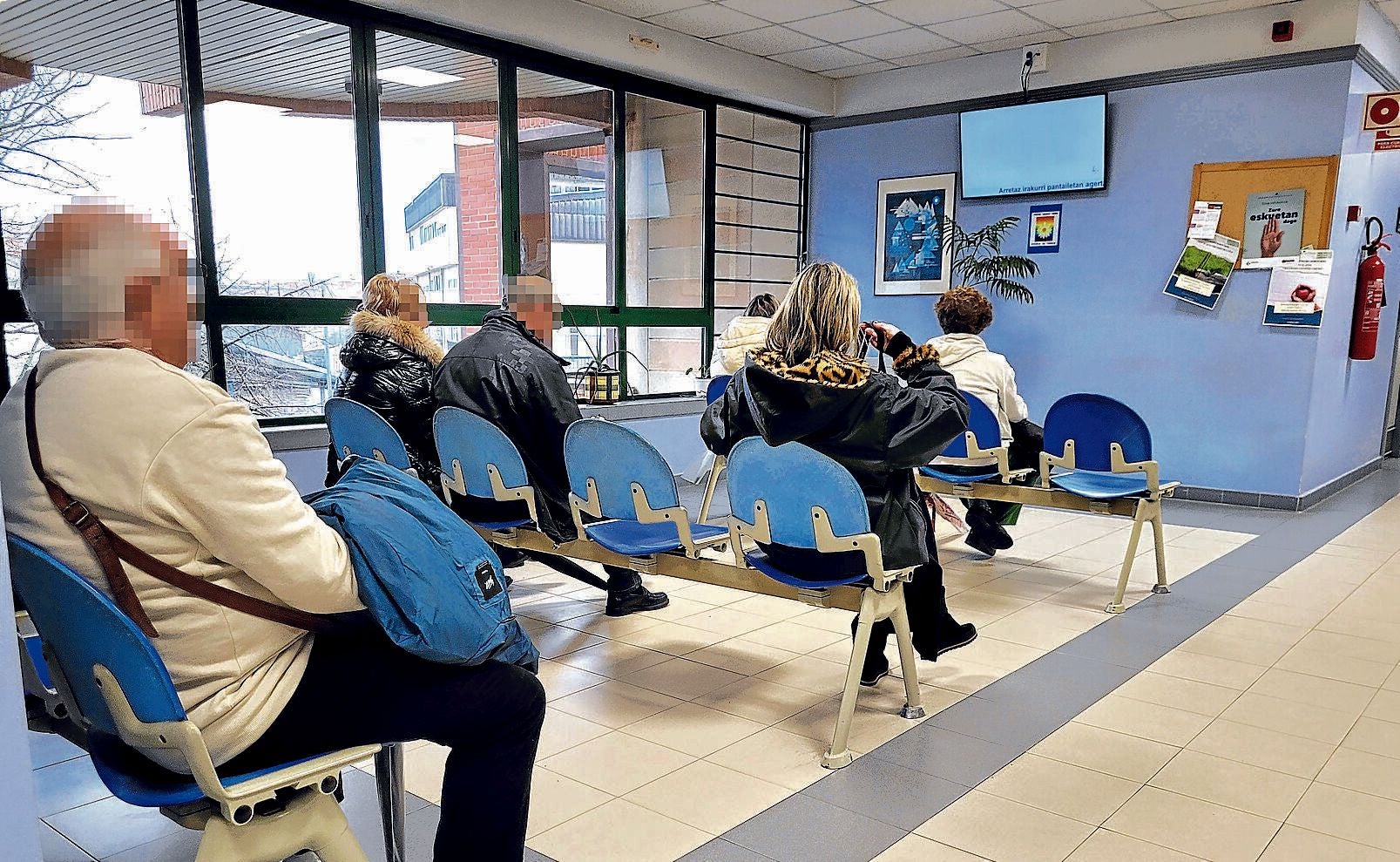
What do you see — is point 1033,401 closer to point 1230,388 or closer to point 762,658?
point 1230,388

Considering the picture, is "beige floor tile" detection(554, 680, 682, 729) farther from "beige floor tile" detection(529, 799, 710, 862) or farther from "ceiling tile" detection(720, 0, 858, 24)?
"ceiling tile" detection(720, 0, 858, 24)

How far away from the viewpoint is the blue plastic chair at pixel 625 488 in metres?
2.69

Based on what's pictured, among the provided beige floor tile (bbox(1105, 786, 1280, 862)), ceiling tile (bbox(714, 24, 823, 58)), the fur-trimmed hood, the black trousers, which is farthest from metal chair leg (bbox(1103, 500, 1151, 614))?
ceiling tile (bbox(714, 24, 823, 58))

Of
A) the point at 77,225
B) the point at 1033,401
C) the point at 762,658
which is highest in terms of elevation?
the point at 77,225

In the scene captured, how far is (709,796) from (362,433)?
187cm

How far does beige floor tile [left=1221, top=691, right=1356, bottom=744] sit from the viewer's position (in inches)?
103

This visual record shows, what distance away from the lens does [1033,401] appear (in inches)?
263

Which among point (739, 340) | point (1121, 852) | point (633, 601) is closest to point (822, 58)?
point (739, 340)

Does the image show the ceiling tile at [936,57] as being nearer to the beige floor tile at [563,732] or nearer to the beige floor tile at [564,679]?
the beige floor tile at [564,679]

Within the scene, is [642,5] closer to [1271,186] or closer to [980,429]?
[980,429]

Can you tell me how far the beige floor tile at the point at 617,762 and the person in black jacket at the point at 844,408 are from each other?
584 millimetres

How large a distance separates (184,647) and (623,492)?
5.24ft

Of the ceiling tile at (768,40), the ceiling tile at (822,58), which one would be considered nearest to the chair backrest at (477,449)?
the ceiling tile at (768,40)

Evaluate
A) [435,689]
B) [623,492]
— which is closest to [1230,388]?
[623,492]
